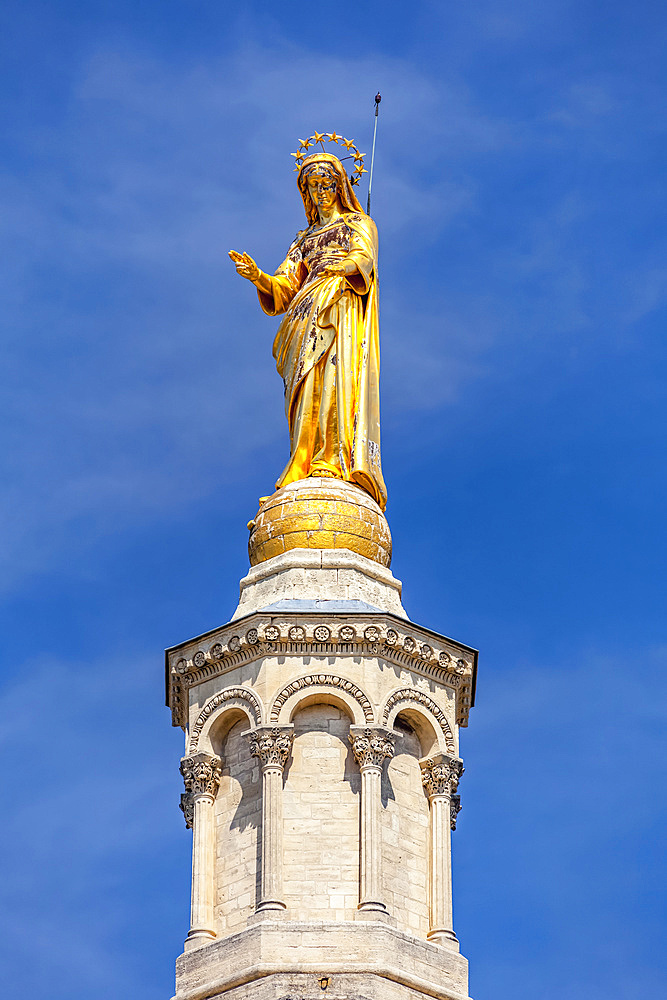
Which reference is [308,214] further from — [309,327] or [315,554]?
[315,554]

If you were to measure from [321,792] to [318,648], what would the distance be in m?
2.08

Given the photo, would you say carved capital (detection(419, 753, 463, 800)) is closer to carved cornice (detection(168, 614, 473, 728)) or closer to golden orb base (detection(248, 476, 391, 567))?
carved cornice (detection(168, 614, 473, 728))

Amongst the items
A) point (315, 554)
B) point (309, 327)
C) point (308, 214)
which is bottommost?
point (315, 554)

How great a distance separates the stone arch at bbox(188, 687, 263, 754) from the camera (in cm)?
3622

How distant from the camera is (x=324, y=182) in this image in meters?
41.7

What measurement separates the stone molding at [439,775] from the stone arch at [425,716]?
18 cm

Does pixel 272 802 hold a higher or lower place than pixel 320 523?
lower

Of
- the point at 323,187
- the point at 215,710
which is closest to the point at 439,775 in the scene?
the point at 215,710

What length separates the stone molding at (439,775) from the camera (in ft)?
119

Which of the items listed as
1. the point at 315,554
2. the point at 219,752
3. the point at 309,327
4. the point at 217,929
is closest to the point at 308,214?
the point at 309,327

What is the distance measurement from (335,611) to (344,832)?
317 cm

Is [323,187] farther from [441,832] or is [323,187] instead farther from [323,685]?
[441,832]

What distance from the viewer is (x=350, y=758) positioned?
1406 inches

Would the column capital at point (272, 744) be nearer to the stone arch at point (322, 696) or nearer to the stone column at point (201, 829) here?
the stone arch at point (322, 696)
